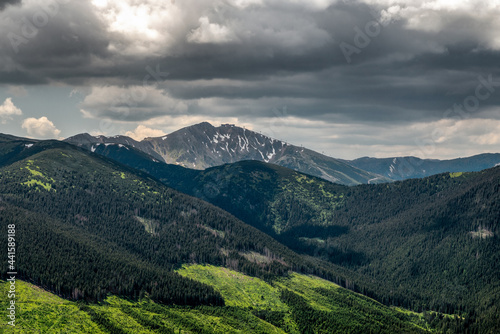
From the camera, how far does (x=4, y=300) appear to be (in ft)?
648

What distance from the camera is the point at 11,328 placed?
179875 mm

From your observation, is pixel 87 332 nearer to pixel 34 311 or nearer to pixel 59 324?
pixel 59 324

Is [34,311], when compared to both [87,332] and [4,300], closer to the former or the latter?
[4,300]

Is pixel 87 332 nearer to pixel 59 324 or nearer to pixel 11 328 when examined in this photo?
pixel 59 324

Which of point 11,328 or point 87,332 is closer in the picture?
point 11,328

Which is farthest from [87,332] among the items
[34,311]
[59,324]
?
[34,311]

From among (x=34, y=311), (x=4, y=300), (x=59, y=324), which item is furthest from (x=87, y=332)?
(x=4, y=300)

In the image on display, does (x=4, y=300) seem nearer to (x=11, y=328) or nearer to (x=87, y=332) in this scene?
(x=11, y=328)

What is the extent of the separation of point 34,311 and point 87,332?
26.4m

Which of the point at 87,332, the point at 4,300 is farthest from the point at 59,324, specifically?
the point at 4,300

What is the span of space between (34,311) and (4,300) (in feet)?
45.9

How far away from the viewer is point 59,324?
646 ft

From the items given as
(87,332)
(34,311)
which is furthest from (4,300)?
(87,332)

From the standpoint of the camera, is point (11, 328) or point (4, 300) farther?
point (4, 300)
